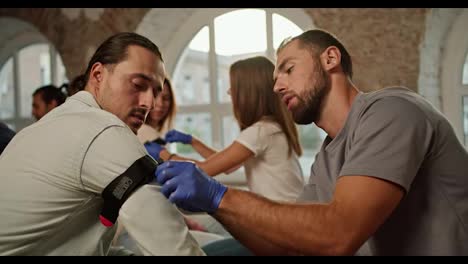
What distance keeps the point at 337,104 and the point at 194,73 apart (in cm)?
224

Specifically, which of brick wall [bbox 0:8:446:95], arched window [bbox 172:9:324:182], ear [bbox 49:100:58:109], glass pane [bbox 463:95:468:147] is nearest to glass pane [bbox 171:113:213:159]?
arched window [bbox 172:9:324:182]

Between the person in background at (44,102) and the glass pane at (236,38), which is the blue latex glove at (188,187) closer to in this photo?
the person in background at (44,102)

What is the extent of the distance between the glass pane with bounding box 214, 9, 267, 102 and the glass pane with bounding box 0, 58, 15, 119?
80.2 inches

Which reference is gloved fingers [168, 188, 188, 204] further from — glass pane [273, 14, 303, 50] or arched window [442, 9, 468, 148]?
glass pane [273, 14, 303, 50]

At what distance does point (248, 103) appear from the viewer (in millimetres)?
1990

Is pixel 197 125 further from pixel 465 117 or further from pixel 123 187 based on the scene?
pixel 123 187

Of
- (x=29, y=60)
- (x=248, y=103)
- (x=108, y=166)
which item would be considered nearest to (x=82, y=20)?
(x=29, y=60)

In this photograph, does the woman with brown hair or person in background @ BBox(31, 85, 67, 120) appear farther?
person in background @ BBox(31, 85, 67, 120)

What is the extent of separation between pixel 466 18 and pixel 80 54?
235 cm

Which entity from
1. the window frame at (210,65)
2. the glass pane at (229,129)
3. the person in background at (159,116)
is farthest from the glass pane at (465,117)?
the person in background at (159,116)

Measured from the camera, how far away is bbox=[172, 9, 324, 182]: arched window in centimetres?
294

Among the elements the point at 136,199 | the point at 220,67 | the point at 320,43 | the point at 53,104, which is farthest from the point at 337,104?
the point at 220,67

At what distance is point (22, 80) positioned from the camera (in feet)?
13.5
